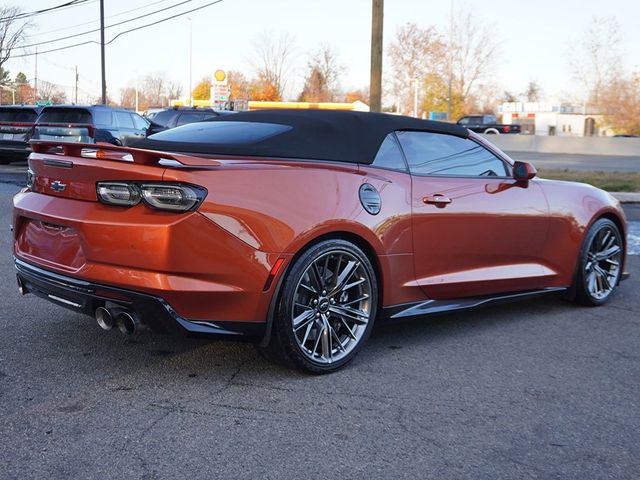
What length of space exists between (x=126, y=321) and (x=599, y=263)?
13.4 feet

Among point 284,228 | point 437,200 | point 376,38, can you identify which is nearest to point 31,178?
point 284,228

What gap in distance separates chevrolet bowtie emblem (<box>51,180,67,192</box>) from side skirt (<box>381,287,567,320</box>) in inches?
76.9

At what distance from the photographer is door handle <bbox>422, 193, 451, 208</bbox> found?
4566 millimetres

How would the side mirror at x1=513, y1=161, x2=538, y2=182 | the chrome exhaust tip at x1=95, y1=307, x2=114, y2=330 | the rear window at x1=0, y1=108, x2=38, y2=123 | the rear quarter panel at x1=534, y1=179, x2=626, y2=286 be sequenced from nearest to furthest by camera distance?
the chrome exhaust tip at x1=95, y1=307, x2=114, y2=330
the side mirror at x1=513, y1=161, x2=538, y2=182
the rear quarter panel at x1=534, y1=179, x2=626, y2=286
the rear window at x1=0, y1=108, x2=38, y2=123

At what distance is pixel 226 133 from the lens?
14.7 ft

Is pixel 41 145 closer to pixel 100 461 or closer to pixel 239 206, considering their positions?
pixel 239 206

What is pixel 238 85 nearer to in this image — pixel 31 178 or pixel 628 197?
pixel 628 197

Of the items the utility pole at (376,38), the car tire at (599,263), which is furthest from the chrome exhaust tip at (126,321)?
the utility pole at (376,38)

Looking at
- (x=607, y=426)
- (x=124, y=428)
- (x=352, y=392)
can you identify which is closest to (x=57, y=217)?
(x=124, y=428)

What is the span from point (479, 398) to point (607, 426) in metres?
0.62

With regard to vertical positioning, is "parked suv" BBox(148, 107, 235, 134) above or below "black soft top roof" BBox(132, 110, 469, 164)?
above

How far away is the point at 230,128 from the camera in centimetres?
461

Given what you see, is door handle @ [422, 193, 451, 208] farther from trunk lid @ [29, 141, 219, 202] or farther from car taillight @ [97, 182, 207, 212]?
car taillight @ [97, 182, 207, 212]

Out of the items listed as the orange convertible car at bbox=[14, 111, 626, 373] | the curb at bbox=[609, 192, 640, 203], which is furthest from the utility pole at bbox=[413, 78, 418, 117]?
the orange convertible car at bbox=[14, 111, 626, 373]
